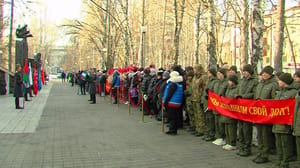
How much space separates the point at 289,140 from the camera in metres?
6.20

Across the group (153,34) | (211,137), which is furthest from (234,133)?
(153,34)

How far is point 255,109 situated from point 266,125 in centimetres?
38

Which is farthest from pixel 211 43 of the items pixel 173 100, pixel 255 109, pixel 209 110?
pixel 255 109

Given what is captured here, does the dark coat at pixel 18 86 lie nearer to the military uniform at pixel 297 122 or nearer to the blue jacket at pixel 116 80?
the blue jacket at pixel 116 80

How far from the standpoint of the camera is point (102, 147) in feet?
26.4

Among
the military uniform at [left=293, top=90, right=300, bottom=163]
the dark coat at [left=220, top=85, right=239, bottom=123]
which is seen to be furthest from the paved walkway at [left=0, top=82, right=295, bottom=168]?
the military uniform at [left=293, top=90, right=300, bottom=163]

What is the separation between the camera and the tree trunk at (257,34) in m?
9.75

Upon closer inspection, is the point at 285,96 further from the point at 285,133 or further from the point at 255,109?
the point at 255,109

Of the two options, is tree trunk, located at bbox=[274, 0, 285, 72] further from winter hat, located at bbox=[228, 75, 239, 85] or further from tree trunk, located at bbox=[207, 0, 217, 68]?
tree trunk, located at bbox=[207, 0, 217, 68]

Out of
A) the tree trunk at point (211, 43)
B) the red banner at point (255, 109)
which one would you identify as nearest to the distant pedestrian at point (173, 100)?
the red banner at point (255, 109)

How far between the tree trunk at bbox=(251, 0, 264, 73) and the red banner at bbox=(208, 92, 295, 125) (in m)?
2.11

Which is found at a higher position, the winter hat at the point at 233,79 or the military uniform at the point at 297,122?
the winter hat at the point at 233,79

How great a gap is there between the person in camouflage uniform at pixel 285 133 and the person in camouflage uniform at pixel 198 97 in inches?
123

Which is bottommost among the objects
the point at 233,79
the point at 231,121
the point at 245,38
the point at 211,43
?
the point at 231,121
